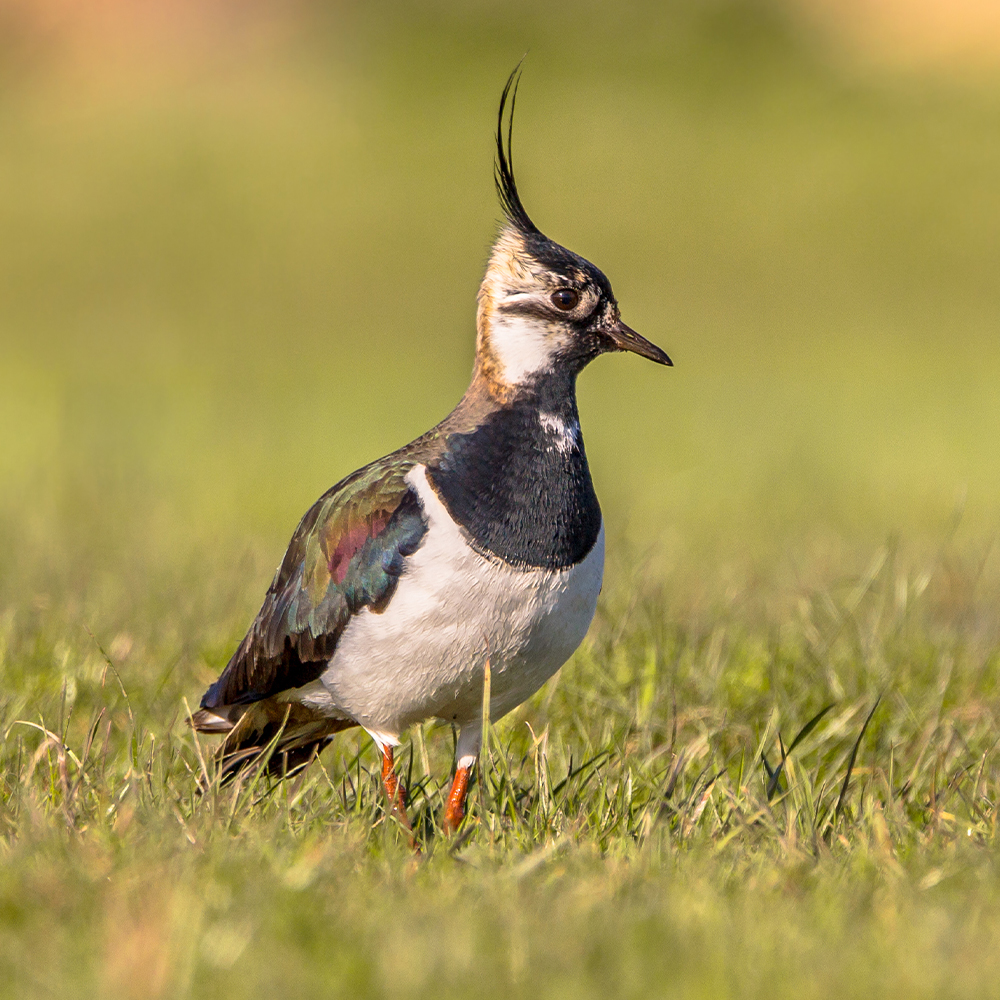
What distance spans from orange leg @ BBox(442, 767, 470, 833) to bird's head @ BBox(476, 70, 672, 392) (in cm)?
104

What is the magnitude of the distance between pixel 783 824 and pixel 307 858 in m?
1.21

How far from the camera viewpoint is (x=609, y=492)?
8648 mm

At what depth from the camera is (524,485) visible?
3.80m

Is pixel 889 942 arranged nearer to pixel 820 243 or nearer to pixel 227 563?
pixel 227 563

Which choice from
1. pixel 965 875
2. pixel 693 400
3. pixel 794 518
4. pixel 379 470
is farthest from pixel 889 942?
pixel 693 400

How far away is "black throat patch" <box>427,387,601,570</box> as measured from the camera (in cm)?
371

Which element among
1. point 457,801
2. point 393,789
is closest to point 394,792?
point 393,789

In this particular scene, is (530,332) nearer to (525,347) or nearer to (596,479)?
(525,347)

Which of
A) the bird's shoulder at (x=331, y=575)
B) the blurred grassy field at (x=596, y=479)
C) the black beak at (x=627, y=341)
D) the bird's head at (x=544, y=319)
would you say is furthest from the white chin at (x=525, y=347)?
the blurred grassy field at (x=596, y=479)

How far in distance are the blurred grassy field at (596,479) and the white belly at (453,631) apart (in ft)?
0.77

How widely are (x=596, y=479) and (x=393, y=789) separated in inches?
212

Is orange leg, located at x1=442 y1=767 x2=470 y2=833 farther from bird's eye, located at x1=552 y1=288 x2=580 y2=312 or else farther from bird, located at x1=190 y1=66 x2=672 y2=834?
bird's eye, located at x1=552 y1=288 x2=580 y2=312

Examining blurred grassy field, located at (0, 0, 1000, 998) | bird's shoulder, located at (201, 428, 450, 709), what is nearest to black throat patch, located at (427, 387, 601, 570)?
bird's shoulder, located at (201, 428, 450, 709)

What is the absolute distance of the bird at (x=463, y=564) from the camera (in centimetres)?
368
